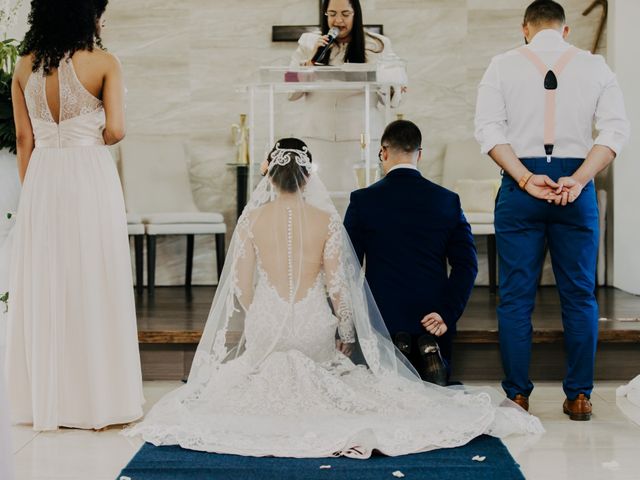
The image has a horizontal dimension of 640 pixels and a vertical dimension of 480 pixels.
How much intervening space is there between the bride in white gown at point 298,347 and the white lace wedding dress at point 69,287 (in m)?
0.32

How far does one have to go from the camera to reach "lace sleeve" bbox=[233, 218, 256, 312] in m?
4.33

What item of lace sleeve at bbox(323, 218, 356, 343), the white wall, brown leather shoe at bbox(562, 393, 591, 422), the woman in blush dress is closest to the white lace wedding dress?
the woman in blush dress

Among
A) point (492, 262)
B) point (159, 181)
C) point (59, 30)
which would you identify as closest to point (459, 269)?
point (59, 30)

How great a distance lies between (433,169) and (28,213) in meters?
4.26

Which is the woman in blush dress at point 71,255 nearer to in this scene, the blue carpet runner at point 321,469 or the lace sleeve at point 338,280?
the blue carpet runner at point 321,469

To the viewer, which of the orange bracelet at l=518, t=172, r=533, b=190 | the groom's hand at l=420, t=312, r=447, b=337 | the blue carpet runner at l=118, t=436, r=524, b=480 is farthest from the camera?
the groom's hand at l=420, t=312, r=447, b=337

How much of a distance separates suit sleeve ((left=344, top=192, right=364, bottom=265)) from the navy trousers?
661 mm

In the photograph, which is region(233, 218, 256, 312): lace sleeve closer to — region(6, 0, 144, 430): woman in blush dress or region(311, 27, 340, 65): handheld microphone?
region(6, 0, 144, 430): woman in blush dress

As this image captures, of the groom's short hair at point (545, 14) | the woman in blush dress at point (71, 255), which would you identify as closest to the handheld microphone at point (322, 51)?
the groom's short hair at point (545, 14)

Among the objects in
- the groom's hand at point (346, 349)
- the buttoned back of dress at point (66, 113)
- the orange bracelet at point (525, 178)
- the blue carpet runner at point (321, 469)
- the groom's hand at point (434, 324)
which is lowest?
the blue carpet runner at point (321, 469)

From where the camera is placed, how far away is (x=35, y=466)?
3676 mm

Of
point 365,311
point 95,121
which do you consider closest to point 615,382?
point 365,311

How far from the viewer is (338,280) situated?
4.35 meters

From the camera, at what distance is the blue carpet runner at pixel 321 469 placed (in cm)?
344
